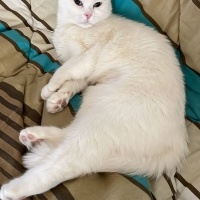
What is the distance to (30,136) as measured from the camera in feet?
3.74

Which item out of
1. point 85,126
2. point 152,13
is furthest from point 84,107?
point 152,13

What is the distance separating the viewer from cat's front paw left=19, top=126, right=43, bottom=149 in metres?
1.14

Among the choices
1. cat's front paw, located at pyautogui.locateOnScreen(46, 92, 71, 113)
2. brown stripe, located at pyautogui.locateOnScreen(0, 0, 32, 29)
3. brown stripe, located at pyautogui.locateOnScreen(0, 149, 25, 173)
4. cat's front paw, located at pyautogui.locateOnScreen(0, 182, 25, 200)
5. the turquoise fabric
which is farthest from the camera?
brown stripe, located at pyautogui.locateOnScreen(0, 0, 32, 29)

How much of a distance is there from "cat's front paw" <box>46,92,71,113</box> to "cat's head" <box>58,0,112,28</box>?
1.06 feet

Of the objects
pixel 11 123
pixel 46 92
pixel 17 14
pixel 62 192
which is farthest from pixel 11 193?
pixel 17 14

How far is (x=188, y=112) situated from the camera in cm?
137

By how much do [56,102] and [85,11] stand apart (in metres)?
0.40

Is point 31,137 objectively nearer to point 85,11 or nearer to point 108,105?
point 108,105

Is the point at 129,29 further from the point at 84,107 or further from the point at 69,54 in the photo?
the point at 84,107

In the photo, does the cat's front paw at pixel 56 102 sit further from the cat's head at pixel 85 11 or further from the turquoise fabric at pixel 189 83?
the turquoise fabric at pixel 189 83

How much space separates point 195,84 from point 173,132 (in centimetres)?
35

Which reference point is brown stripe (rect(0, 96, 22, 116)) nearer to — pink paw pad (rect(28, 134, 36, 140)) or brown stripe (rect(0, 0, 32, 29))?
pink paw pad (rect(28, 134, 36, 140))

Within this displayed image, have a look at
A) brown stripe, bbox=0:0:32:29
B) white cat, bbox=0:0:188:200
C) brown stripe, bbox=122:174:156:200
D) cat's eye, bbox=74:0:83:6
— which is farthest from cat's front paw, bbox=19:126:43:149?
brown stripe, bbox=0:0:32:29

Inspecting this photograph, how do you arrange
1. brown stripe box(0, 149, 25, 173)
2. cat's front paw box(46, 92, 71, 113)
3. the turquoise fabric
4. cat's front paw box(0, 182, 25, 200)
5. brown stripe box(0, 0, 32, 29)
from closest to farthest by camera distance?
cat's front paw box(0, 182, 25, 200) → brown stripe box(0, 149, 25, 173) → cat's front paw box(46, 92, 71, 113) → the turquoise fabric → brown stripe box(0, 0, 32, 29)
